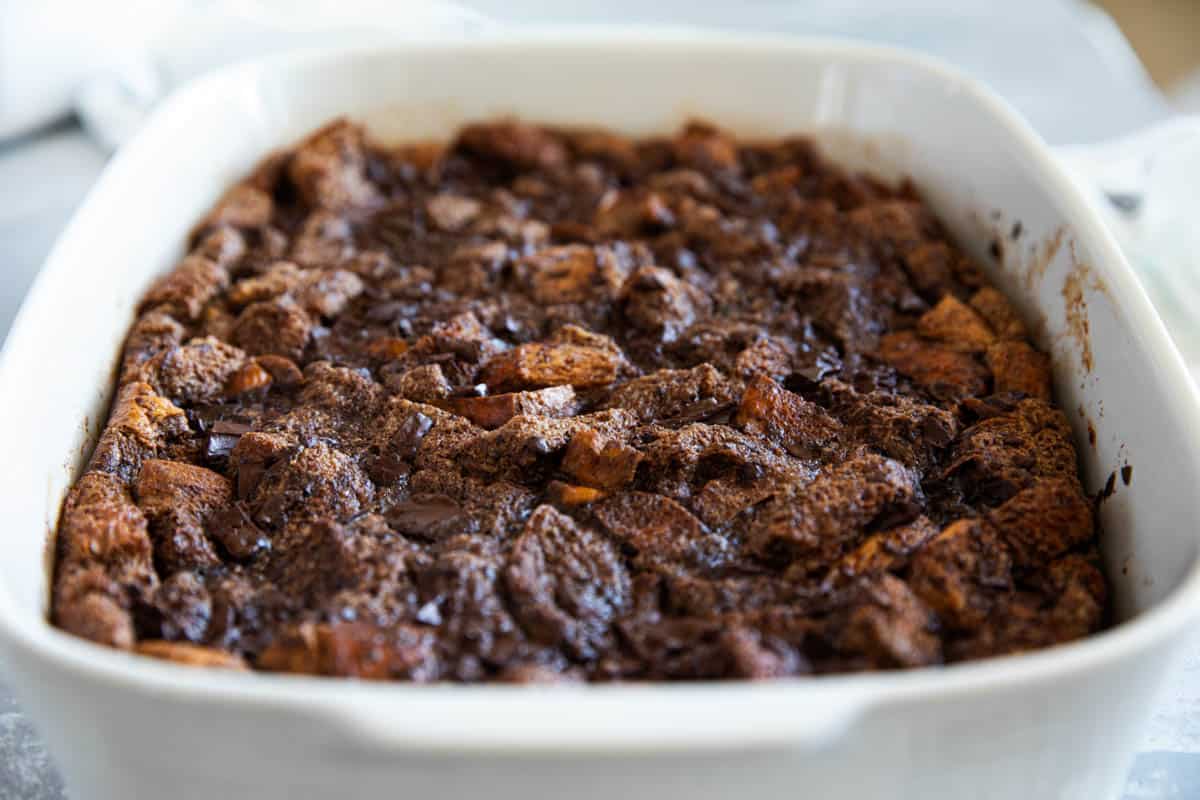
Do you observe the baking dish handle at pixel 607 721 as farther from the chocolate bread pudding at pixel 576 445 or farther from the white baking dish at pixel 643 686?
the chocolate bread pudding at pixel 576 445

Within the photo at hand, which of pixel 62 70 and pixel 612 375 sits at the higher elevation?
pixel 62 70

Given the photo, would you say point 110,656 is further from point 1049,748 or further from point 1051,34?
point 1051,34

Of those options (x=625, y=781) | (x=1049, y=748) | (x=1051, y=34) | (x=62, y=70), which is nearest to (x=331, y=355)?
(x=625, y=781)

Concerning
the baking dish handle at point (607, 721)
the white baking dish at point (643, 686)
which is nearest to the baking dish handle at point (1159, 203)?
the white baking dish at point (643, 686)

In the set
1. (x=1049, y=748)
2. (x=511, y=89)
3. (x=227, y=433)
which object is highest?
(x=511, y=89)

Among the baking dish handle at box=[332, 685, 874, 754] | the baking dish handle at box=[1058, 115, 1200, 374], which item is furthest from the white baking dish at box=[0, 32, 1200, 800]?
the baking dish handle at box=[1058, 115, 1200, 374]

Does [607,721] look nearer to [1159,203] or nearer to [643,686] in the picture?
[643,686]
